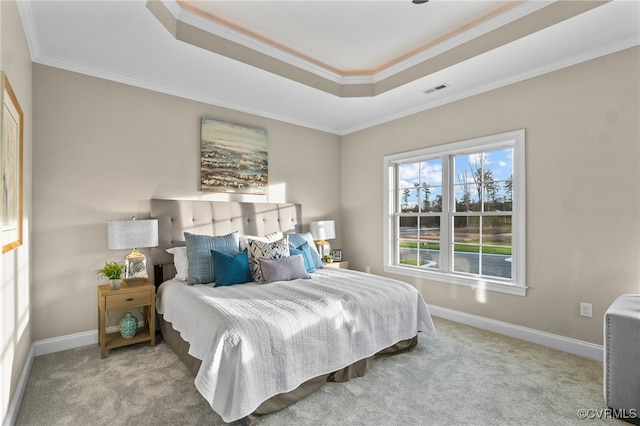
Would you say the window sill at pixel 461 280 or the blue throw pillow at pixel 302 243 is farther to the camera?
the blue throw pillow at pixel 302 243

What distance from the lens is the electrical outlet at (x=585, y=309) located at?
2.88 metres

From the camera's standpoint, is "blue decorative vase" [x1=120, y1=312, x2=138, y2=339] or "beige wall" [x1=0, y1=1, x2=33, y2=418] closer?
"beige wall" [x1=0, y1=1, x2=33, y2=418]

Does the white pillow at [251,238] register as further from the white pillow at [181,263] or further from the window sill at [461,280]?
the window sill at [461,280]

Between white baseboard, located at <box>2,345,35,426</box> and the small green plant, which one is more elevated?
the small green plant

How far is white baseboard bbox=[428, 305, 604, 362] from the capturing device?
9.33 feet

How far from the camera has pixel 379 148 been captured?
15.4 feet

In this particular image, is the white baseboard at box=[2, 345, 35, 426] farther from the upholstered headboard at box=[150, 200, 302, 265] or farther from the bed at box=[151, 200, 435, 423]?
the upholstered headboard at box=[150, 200, 302, 265]

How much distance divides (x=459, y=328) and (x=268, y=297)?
223 cm

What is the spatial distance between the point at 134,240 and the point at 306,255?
65.5 inches

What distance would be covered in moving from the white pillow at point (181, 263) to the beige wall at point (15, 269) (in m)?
1.11

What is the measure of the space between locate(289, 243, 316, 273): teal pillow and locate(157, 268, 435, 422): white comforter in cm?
34

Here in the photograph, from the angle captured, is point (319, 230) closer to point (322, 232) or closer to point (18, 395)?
point (322, 232)

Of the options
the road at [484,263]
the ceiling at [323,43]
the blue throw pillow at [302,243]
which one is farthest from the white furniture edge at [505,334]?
the ceiling at [323,43]

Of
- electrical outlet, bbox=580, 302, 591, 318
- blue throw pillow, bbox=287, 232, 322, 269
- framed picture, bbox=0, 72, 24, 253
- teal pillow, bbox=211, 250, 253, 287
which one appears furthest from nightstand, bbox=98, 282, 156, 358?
electrical outlet, bbox=580, 302, 591, 318
